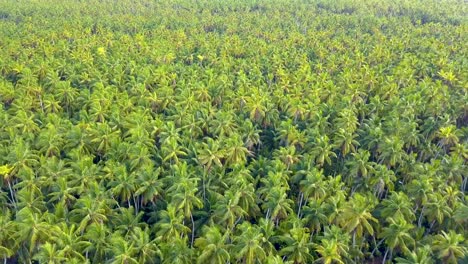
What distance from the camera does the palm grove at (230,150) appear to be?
3591cm

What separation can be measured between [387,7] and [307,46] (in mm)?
62014


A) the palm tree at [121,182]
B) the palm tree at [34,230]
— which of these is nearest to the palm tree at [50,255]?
the palm tree at [34,230]

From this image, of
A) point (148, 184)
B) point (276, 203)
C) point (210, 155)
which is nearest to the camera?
point (276, 203)

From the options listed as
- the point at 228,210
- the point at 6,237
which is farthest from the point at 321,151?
the point at 6,237

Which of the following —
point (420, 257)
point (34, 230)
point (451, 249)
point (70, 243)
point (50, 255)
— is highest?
point (34, 230)

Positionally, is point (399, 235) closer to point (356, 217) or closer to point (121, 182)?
point (356, 217)

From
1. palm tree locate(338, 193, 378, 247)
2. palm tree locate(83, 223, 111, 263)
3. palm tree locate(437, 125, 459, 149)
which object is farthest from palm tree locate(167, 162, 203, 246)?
palm tree locate(437, 125, 459, 149)

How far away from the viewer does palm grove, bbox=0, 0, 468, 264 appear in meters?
35.9

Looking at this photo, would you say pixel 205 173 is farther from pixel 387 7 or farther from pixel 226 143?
pixel 387 7

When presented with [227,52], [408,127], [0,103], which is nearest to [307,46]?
[227,52]

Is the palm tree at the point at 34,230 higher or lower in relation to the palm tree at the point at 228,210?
higher

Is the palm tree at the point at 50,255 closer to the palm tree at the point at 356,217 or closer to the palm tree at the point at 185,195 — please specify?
the palm tree at the point at 185,195

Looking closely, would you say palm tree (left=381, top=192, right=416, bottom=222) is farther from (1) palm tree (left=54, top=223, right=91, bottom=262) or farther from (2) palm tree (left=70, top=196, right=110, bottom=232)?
(1) palm tree (left=54, top=223, right=91, bottom=262)

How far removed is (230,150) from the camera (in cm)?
4638
